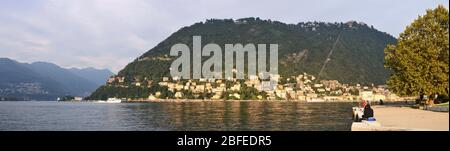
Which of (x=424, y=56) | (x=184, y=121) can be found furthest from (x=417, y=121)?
(x=424, y=56)

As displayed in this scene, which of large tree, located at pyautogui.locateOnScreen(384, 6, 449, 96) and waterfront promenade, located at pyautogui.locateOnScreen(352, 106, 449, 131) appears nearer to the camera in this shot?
waterfront promenade, located at pyautogui.locateOnScreen(352, 106, 449, 131)

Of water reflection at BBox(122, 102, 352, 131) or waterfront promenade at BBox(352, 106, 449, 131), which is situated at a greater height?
waterfront promenade at BBox(352, 106, 449, 131)

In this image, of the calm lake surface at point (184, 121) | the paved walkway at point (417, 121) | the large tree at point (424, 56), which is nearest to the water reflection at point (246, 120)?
the calm lake surface at point (184, 121)

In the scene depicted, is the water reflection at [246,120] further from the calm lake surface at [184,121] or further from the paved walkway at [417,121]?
the paved walkway at [417,121]

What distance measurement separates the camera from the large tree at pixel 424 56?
5122cm

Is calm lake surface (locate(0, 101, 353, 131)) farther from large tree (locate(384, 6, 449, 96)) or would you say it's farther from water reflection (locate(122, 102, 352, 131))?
large tree (locate(384, 6, 449, 96))

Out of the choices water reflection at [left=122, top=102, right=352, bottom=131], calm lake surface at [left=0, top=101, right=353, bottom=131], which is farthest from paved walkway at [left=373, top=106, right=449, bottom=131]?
water reflection at [left=122, top=102, right=352, bottom=131]

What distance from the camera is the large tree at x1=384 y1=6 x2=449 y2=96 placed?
51.2 m
